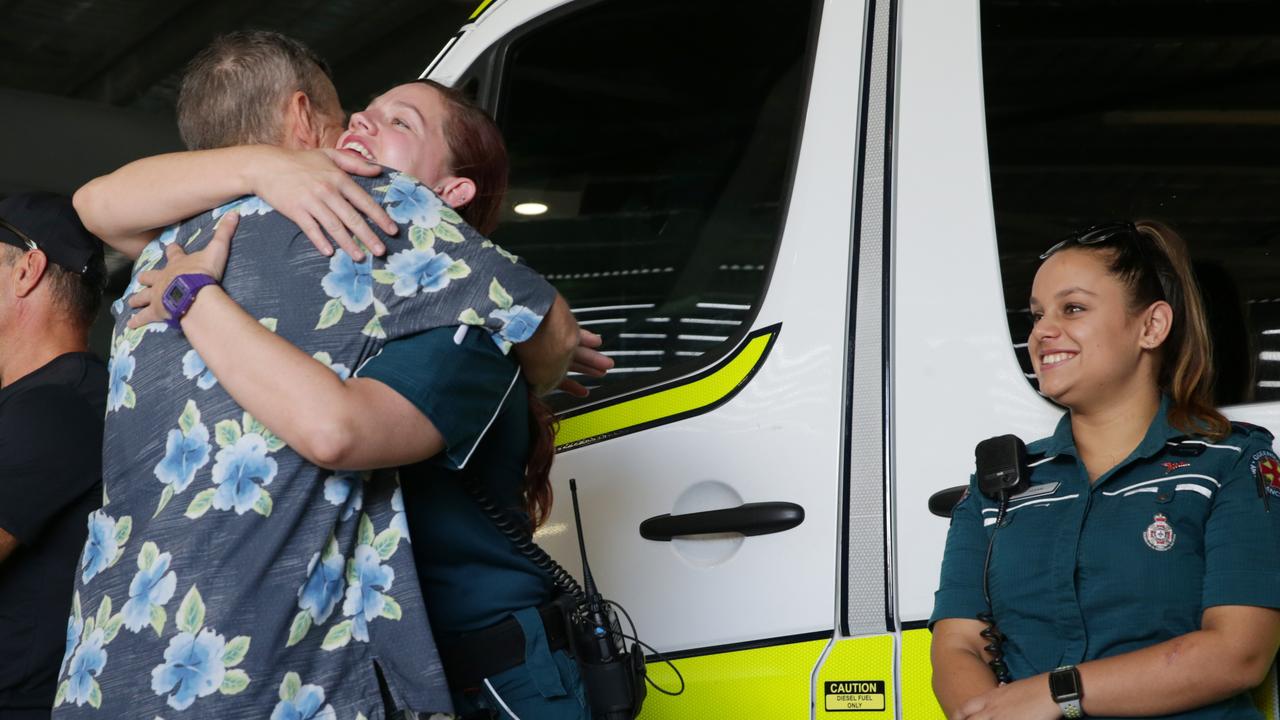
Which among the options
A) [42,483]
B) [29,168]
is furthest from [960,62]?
[29,168]

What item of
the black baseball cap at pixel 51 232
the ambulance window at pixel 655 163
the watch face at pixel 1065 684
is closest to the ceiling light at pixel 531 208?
the ambulance window at pixel 655 163

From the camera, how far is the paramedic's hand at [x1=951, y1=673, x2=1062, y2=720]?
5.35ft

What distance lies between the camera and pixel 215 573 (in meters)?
1.32

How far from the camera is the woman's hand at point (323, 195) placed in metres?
1.37

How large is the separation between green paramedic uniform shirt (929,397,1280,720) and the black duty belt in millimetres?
619

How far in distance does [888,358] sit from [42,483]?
50.9 inches

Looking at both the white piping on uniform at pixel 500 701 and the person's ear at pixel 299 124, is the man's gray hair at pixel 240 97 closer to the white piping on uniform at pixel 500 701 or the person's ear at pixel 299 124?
the person's ear at pixel 299 124

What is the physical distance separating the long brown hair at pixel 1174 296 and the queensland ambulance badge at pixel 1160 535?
14cm

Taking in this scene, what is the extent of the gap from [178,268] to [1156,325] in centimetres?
127

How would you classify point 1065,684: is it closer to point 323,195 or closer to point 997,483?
point 997,483

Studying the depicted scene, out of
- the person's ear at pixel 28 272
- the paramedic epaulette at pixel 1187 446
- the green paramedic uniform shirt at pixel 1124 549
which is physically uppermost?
the person's ear at pixel 28 272

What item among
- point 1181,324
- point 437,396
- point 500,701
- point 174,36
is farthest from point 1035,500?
point 174,36

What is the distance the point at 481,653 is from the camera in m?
1.49

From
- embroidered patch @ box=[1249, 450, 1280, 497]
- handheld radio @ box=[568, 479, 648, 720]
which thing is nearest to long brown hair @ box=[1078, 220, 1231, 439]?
embroidered patch @ box=[1249, 450, 1280, 497]
